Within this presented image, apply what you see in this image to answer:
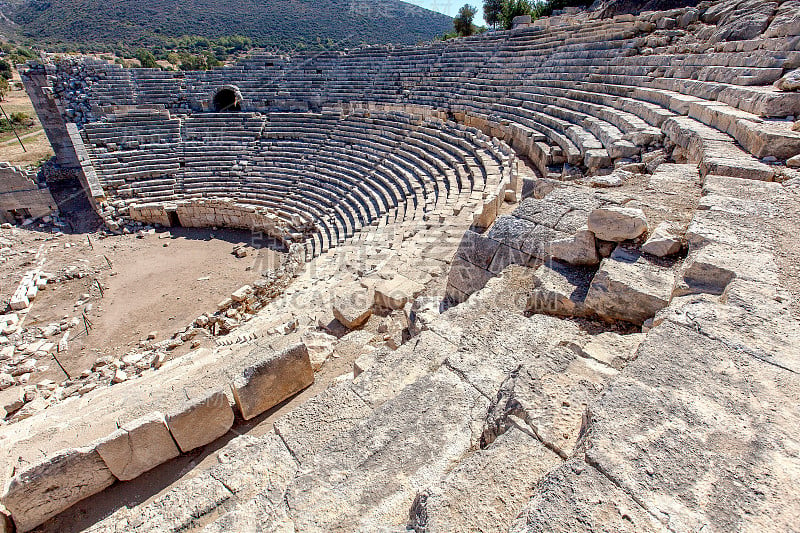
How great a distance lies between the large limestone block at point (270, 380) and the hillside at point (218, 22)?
69496 mm

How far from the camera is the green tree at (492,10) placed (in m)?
32.5

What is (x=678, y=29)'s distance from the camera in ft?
40.2

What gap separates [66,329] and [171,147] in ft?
34.9

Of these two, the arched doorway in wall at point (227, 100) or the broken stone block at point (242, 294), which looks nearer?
the broken stone block at point (242, 294)

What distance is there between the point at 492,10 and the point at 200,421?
38.1m

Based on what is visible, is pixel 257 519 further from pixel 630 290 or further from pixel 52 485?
pixel 630 290

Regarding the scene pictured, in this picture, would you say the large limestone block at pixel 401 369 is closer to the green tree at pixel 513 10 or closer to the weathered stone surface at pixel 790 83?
the weathered stone surface at pixel 790 83

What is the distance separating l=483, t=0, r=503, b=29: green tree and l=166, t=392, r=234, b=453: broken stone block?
37.3 m

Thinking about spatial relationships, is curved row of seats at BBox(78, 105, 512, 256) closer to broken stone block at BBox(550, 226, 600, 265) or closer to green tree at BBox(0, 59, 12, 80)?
broken stone block at BBox(550, 226, 600, 265)

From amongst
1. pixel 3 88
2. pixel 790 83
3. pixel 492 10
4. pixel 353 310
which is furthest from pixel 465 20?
pixel 3 88

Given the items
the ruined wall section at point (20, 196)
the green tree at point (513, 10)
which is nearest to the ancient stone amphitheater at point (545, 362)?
the ruined wall section at point (20, 196)

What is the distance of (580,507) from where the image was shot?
1.54 metres

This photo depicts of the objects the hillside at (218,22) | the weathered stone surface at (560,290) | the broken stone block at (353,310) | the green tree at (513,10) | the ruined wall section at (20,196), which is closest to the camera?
the weathered stone surface at (560,290)

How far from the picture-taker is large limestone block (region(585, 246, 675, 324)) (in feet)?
9.76
